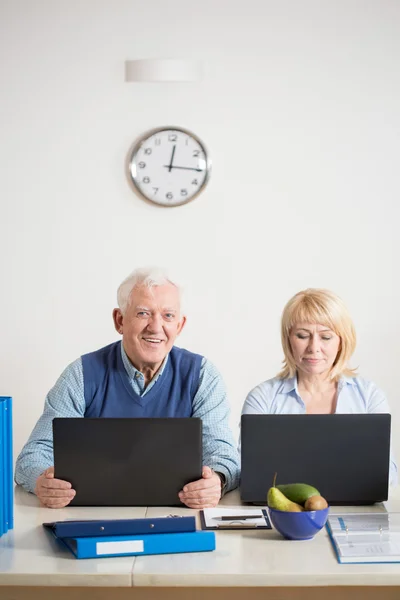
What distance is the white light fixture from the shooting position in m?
3.81

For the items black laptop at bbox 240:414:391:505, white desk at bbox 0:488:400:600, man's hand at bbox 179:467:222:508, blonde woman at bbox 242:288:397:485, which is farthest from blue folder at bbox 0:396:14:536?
blonde woman at bbox 242:288:397:485

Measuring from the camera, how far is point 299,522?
5.55 ft

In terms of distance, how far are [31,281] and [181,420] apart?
7.04 feet

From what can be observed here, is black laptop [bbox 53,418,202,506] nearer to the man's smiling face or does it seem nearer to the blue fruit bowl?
the blue fruit bowl

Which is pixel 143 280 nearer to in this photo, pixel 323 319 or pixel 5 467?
pixel 323 319

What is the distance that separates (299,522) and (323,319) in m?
0.95

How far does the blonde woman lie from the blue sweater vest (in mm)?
238

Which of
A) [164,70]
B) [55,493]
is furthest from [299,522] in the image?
[164,70]

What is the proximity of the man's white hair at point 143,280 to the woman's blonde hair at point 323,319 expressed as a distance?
381 millimetres

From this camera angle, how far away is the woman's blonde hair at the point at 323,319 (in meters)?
2.54

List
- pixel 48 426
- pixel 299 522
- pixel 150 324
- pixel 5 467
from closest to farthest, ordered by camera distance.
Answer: pixel 299 522
pixel 5 467
pixel 48 426
pixel 150 324

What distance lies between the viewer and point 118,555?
5.27 feet

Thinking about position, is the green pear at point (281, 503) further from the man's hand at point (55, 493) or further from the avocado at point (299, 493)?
the man's hand at point (55, 493)

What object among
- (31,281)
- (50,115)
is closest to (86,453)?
(31,281)
